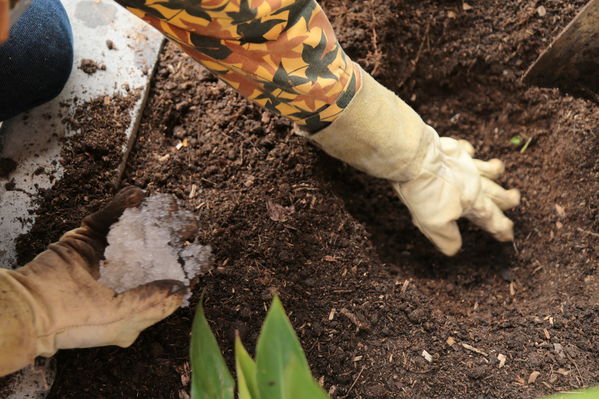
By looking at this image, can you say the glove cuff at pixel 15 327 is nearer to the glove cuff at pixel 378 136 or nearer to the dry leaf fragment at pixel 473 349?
the glove cuff at pixel 378 136

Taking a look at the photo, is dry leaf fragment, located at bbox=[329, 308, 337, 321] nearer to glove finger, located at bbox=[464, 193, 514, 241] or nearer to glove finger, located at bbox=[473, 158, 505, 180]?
glove finger, located at bbox=[464, 193, 514, 241]

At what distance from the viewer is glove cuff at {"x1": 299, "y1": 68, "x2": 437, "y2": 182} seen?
1.24 m

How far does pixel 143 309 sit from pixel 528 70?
1.18 m

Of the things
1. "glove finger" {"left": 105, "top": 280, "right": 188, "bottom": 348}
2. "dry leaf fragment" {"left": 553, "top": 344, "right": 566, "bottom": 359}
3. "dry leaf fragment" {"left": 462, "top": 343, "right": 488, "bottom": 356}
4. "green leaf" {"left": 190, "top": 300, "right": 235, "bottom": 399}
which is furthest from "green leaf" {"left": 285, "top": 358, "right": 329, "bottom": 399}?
"dry leaf fragment" {"left": 553, "top": 344, "right": 566, "bottom": 359}

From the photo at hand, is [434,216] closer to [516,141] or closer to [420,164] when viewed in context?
[420,164]

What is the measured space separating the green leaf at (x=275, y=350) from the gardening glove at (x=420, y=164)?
56cm

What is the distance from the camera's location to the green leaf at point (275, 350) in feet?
2.62

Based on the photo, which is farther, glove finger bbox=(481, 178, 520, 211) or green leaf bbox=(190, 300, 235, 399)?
glove finger bbox=(481, 178, 520, 211)

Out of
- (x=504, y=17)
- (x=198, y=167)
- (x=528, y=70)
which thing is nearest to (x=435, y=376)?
(x=198, y=167)

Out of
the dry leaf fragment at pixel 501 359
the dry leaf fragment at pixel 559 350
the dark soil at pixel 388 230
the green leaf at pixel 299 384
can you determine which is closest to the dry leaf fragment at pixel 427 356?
the dark soil at pixel 388 230

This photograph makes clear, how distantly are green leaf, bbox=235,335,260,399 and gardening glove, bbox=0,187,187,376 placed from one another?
27 cm

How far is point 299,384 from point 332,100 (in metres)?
0.64

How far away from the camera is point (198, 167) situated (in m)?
1.39

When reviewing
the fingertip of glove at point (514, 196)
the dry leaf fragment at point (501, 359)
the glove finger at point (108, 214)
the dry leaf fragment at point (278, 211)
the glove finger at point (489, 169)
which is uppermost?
the glove finger at point (489, 169)
